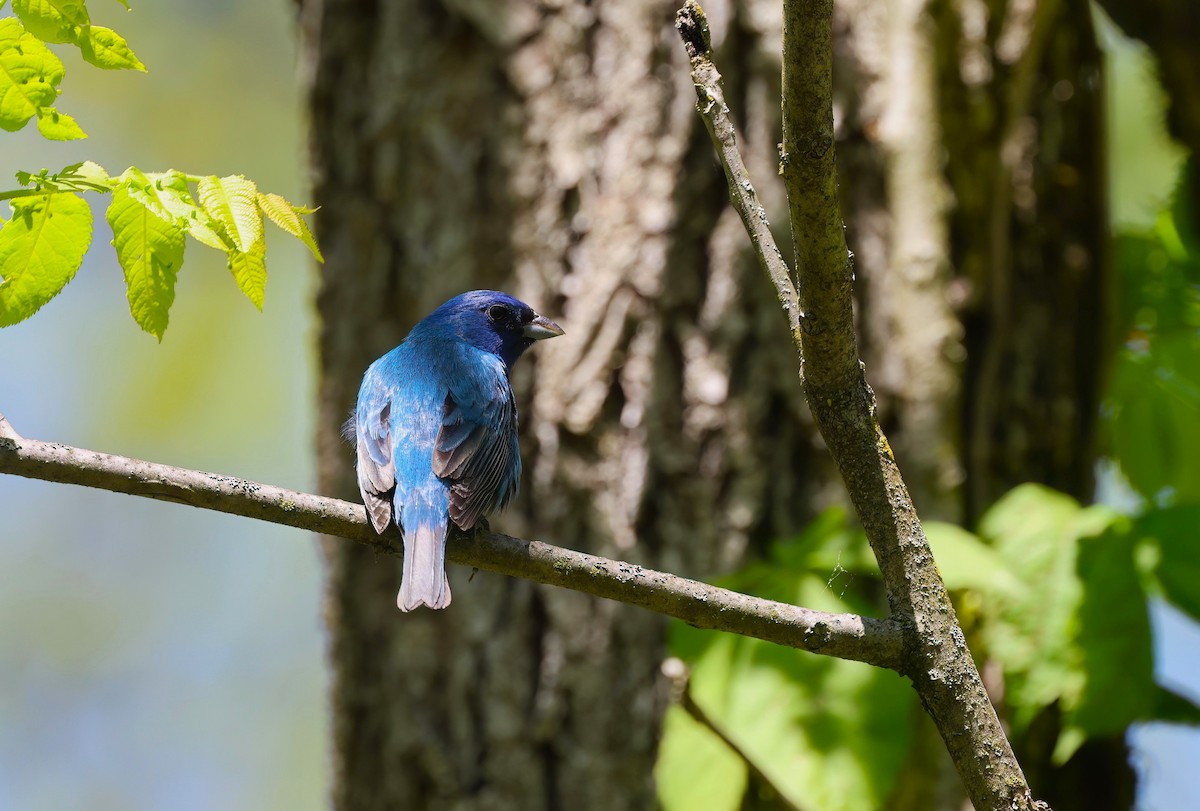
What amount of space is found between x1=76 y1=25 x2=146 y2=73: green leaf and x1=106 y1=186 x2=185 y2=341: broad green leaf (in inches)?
9.5

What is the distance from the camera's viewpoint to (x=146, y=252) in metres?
2.15

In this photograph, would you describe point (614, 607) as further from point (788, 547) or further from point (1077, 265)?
point (1077, 265)

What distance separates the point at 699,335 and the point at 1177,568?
1.78 metres

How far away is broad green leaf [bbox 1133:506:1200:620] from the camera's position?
3.36 meters

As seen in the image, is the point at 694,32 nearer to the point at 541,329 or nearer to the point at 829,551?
the point at 829,551

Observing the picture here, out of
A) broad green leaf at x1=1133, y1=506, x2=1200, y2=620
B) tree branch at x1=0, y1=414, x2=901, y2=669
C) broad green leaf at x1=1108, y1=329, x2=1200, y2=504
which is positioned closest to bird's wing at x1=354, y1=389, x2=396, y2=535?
tree branch at x1=0, y1=414, x2=901, y2=669

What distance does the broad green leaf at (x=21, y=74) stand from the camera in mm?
2053

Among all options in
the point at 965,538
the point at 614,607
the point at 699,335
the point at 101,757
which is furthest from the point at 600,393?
the point at 101,757

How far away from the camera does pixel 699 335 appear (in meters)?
4.26

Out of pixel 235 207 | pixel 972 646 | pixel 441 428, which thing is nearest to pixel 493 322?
pixel 441 428

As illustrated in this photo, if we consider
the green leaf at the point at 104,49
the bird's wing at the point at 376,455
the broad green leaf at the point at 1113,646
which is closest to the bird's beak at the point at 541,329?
the bird's wing at the point at 376,455

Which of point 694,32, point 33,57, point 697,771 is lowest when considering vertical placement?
point 697,771

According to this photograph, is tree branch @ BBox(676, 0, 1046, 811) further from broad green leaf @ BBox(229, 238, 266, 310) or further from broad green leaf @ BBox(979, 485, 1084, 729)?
broad green leaf @ BBox(979, 485, 1084, 729)

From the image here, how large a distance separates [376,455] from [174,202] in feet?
4.92
